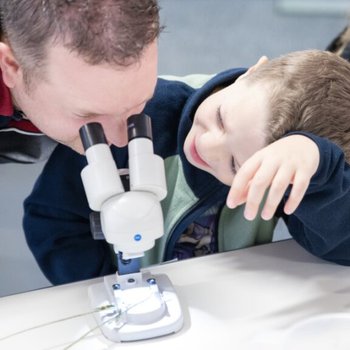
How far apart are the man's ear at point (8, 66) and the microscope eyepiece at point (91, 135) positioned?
122 mm

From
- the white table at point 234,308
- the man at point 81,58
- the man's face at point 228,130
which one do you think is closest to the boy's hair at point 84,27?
the man at point 81,58

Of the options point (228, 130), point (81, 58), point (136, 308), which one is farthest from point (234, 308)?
point (81, 58)

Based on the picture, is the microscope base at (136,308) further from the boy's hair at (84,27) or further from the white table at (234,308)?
the boy's hair at (84,27)

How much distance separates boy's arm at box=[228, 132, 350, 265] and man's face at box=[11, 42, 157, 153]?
0.49 ft

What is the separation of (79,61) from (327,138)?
0.31 meters

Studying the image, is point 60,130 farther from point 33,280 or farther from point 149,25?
point 33,280

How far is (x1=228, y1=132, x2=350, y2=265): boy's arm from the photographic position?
654mm

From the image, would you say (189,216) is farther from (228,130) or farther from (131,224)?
(131,224)

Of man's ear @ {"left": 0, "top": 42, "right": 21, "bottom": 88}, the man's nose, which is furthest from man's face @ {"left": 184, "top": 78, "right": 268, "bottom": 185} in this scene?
man's ear @ {"left": 0, "top": 42, "right": 21, "bottom": 88}

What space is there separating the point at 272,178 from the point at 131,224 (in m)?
0.15

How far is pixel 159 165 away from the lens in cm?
65

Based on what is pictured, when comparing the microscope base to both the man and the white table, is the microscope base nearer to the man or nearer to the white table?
the white table

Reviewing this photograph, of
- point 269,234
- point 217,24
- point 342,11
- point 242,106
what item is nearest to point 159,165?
point 242,106

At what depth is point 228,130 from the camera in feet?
2.57
